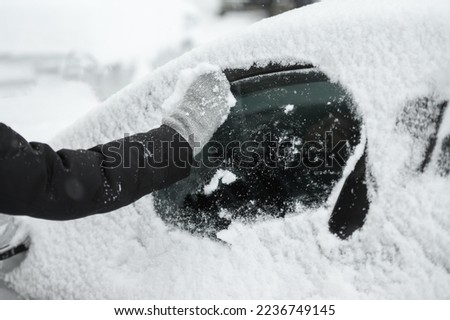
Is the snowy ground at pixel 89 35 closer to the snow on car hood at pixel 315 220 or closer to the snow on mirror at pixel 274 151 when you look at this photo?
the snow on car hood at pixel 315 220

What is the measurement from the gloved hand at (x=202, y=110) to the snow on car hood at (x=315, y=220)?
111 mm

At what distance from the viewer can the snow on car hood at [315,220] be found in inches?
54.5

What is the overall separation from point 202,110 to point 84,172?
1.52 ft

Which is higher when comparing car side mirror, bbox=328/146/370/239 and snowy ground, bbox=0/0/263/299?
car side mirror, bbox=328/146/370/239

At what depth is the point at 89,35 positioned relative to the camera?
3699 millimetres

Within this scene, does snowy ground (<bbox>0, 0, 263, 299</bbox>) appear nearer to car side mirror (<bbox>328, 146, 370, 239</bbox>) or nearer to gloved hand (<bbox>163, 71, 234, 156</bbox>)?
gloved hand (<bbox>163, 71, 234, 156</bbox>)

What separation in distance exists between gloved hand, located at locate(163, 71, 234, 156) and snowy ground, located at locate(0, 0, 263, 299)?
6.79 feet

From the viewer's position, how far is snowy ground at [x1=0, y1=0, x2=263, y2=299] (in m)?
3.48

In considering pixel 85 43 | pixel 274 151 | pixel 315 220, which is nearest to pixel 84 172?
pixel 274 151

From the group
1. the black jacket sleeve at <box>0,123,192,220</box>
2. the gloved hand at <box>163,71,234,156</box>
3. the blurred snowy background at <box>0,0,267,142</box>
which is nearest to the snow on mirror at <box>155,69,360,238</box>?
the gloved hand at <box>163,71,234,156</box>

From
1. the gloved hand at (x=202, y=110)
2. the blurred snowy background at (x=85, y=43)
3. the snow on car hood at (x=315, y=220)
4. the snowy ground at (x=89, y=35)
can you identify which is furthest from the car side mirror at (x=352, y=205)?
the snowy ground at (x=89, y=35)

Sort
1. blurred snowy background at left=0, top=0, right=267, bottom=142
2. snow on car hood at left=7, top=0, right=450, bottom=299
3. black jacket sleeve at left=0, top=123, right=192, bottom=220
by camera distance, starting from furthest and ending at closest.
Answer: blurred snowy background at left=0, top=0, right=267, bottom=142 < snow on car hood at left=7, top=0, right=450, bottom=299 < black jacket sleeve at left=0, top=123, right=192, bottom=220

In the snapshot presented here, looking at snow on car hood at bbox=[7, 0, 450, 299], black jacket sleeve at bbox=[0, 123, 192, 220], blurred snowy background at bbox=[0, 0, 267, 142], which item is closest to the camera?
black jacket sleeve at bbox=[0, 123, 192, 220]

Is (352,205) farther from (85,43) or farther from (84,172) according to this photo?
(85,43)
